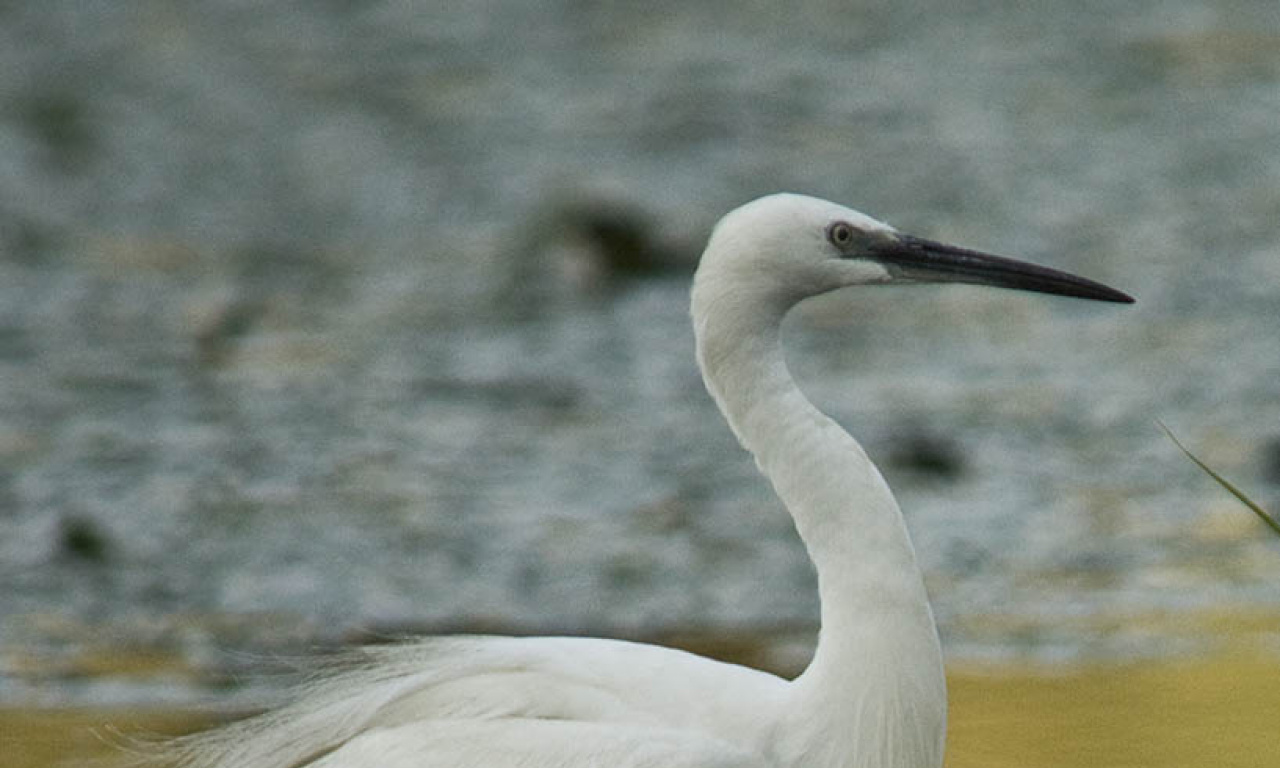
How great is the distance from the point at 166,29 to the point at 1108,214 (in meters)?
6.24

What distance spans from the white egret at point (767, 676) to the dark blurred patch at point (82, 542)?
122 inches

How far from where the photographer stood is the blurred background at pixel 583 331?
7469mm

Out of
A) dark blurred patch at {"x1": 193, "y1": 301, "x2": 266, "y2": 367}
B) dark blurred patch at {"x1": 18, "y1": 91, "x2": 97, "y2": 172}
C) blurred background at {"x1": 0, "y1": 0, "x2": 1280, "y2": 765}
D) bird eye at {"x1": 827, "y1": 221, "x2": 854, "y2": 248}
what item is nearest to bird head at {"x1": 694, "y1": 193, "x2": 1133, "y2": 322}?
bird eye at {"x1": 827, "y1": 221, "x2": 854, "y2": 248}

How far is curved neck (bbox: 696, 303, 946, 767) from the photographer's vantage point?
15.5 ft

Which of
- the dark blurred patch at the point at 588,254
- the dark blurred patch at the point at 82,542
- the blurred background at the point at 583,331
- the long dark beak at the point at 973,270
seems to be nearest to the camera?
the long dark beak at the point at 973,270

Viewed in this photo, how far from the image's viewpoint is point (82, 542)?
788 centimetres

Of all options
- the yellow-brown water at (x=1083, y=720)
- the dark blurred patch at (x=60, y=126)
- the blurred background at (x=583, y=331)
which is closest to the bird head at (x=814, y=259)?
the yellow-brown water at (x=1083, y=720)

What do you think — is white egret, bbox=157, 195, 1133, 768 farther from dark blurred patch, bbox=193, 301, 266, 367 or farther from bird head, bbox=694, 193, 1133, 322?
dark blurred patch, bbox=193, 301, 266, 367

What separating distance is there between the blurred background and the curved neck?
1.48 meters

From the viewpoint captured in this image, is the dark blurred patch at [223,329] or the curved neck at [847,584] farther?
the dark blurred patch at [223,329]

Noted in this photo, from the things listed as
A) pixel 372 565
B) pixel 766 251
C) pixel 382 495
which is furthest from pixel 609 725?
pixel 382 495

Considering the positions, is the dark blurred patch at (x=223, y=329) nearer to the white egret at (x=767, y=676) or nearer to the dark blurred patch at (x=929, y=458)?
the dark blurred patch at (x=929, y=458)

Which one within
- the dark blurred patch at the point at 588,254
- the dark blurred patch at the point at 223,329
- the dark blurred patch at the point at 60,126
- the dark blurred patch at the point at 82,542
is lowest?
the dark blurred patch at the point at 82,542

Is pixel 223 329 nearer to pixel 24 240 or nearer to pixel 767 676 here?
pixel 24 240
